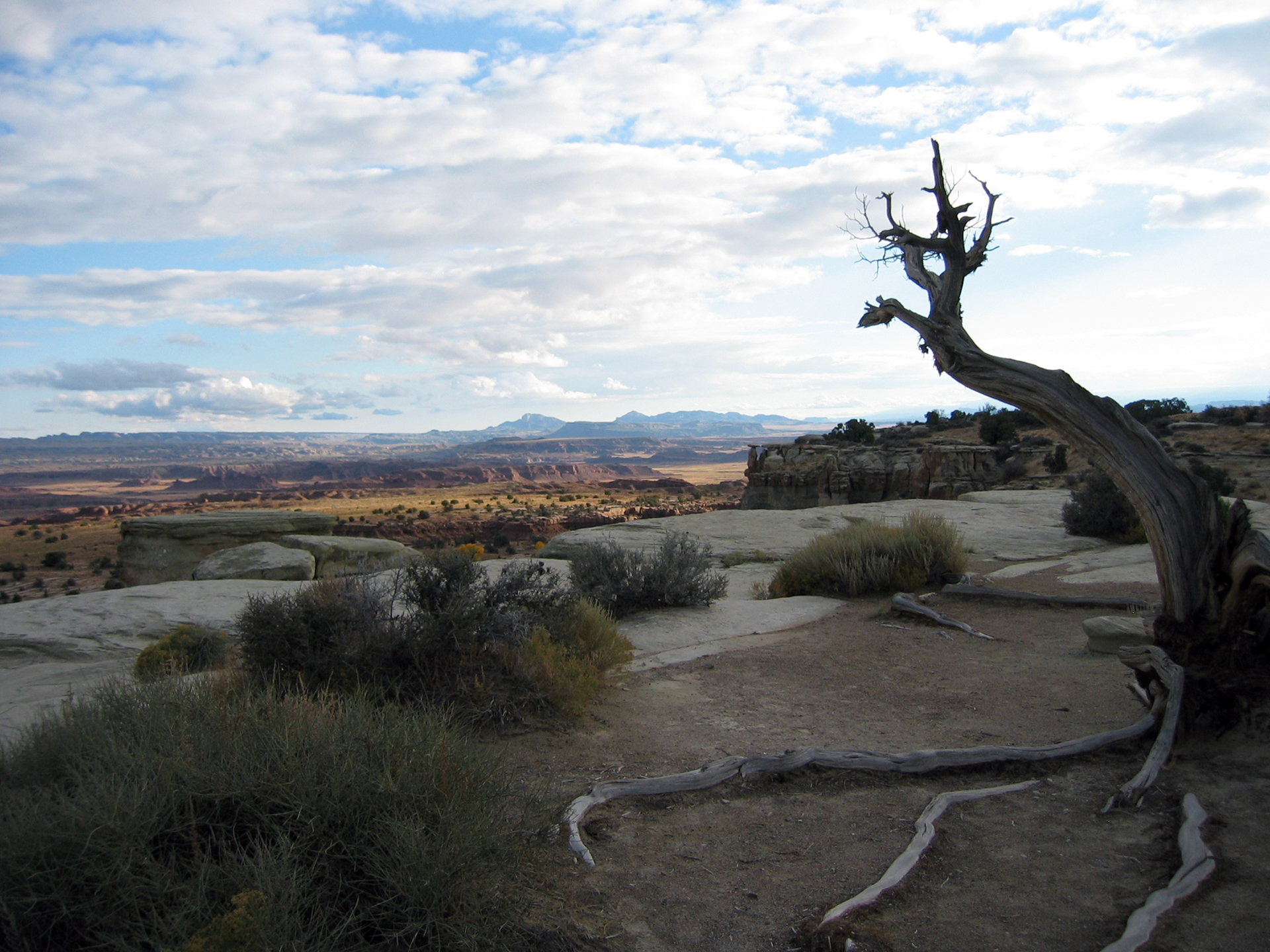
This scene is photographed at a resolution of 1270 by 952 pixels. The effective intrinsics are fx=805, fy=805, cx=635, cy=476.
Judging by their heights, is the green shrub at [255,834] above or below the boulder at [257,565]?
above

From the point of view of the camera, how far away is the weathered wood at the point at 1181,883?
9.66 ft

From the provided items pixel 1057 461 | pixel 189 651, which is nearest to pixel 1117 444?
pixel 189 651

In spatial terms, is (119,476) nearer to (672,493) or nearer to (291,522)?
(672,493)

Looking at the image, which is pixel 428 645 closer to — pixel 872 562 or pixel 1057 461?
pixel 872 562

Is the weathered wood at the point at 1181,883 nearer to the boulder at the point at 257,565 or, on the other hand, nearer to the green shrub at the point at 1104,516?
the green shrub at the point at 1104,516

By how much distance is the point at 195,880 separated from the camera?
2.65 meters

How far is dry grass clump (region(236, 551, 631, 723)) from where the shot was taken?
5.52 m

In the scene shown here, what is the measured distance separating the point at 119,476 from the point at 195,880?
418 ft

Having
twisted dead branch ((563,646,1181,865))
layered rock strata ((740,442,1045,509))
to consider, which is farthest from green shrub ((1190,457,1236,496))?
twisted dead branch ((563,646,1181,865))

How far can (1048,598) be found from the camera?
9.70 metres

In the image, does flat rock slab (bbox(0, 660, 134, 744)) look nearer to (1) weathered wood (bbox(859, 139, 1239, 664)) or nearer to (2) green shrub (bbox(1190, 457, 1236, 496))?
(1) weathered wood (bbox(859, 139, 1239, 664))

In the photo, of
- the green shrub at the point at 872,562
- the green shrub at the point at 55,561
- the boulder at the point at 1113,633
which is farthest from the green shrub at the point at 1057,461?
the green shrub at the point at 55,561

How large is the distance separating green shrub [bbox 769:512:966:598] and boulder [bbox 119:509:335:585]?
12.5 m

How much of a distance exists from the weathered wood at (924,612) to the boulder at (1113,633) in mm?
1031
